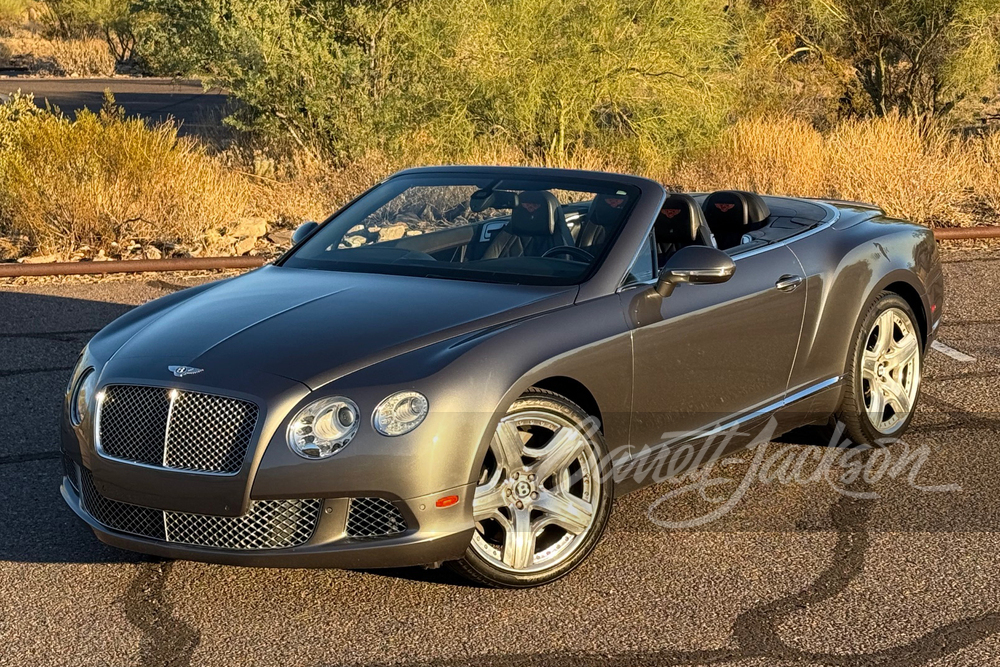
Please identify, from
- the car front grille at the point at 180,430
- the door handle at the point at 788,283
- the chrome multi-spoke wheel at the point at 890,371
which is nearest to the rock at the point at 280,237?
the chrome multi-spoke wheel at the point at 890,371

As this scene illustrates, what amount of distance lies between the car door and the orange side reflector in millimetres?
1016

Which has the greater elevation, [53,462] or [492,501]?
[492,501]

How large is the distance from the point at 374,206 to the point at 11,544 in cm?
225

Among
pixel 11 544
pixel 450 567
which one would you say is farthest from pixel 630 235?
pixel 11 544

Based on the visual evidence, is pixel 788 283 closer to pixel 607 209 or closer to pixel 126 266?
pixel 607 209

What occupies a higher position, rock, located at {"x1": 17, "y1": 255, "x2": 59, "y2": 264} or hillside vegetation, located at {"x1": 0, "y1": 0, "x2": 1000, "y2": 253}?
hillside vegetation, located at {"x1": 0, "y1": 0, "x2": 1000, "y2": 253}

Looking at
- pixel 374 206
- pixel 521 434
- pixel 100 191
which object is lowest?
pixel 100 191

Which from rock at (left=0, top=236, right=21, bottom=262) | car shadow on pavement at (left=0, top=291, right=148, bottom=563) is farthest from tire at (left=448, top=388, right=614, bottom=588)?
rock at (left=0, top=236, right=21, bottom=262)

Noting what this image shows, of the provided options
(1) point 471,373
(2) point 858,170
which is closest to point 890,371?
(1) point 471,373

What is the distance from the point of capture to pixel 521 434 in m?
4.57

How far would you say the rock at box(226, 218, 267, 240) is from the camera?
1270cm

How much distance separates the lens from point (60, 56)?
4591cm

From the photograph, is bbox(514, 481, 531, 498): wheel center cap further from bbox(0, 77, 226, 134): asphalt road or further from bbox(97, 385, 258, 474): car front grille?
bbox(0, 77, 226, 134): asphalt road

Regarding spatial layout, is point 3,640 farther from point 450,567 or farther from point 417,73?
point 417,73
